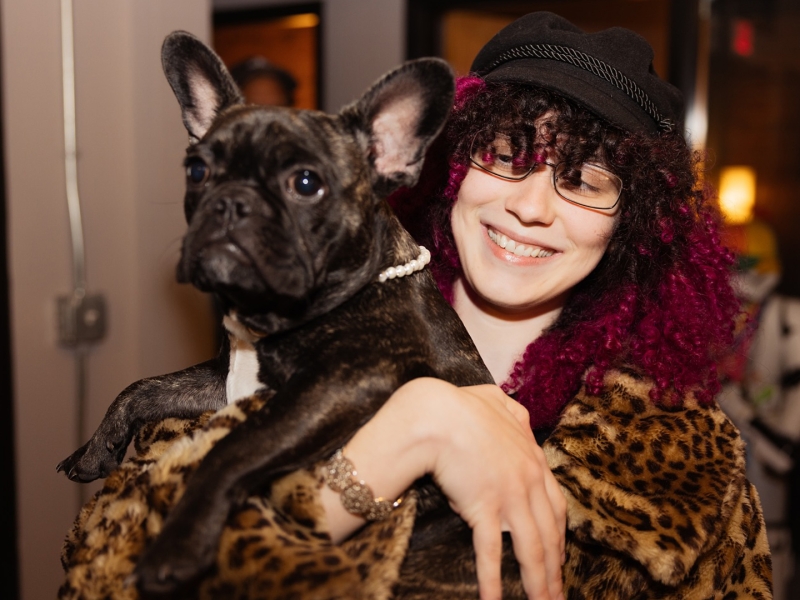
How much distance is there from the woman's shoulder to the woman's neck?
0.39 meters

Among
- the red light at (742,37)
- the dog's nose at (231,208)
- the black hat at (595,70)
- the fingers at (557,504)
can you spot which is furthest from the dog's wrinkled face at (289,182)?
the red light at (742,37)

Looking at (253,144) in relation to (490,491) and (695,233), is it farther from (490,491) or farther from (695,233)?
(695,233)

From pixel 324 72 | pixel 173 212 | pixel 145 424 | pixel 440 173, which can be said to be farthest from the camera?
pixel 324 72

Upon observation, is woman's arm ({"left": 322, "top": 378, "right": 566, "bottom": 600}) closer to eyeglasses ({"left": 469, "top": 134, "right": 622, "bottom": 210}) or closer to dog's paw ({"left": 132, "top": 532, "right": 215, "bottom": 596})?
dog's paw ({"left": 132, "top": 532, "right": 215, "bottom": 596})

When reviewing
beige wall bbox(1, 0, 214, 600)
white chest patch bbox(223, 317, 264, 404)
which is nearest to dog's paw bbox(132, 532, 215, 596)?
white chest patch bbox(223, 317, 264, 404)

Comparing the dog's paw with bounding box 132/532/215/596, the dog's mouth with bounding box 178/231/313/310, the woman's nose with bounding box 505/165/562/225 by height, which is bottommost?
the dog's paw with bounding box 132/532/215/596

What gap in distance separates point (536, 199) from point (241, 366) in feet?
2.53

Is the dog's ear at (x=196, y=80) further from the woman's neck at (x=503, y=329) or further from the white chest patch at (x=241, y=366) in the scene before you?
the woman's neck at (x=503, y=329)

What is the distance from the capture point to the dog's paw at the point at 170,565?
1.17 metres

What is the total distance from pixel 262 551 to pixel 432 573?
40 cm

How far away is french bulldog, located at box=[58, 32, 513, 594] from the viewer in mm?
1304

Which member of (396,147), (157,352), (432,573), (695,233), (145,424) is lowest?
(157,352)

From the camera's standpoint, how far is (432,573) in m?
1.44

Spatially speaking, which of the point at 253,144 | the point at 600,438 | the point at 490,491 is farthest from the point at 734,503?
the point at 253,144
